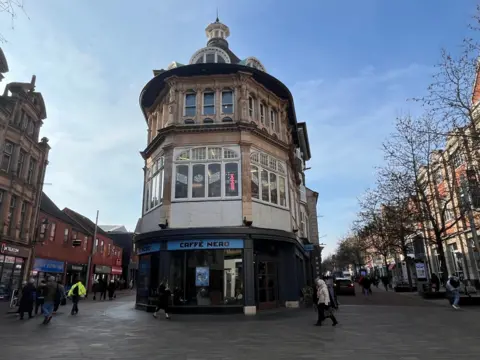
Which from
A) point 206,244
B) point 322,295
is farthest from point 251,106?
point 322,295

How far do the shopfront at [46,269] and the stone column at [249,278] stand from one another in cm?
2093

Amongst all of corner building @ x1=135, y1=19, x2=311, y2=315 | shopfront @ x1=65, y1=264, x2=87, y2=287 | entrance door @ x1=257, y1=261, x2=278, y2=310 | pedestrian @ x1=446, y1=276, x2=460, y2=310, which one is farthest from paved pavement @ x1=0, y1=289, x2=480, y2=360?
shopfront @ x1=65, y1=264, x2=87, y2=287

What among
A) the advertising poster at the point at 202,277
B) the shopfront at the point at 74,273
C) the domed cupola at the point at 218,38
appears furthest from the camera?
the shopfront at the point at 74,273

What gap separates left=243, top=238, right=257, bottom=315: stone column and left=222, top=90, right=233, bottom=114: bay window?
736 cm

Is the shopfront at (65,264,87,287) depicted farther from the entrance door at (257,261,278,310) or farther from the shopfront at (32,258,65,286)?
the entrance door at (257,261,278,310)

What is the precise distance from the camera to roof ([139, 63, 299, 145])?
19.2 metres

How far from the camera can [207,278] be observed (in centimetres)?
1644

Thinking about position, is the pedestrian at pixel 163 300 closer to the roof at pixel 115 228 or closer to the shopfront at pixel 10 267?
the shopfront at pixel 10 267

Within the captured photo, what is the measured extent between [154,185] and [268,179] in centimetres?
656

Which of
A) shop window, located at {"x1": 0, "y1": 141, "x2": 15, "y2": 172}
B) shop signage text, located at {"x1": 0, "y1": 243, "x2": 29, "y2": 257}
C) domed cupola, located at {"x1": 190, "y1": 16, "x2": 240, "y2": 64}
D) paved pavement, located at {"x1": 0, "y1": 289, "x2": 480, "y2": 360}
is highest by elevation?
domed cupola, located at {"x1": 190, "y1": 16, "x2": 240, "y2": 64}

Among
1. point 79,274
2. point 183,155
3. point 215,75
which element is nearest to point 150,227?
point 183,155

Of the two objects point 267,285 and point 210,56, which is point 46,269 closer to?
point 267,285

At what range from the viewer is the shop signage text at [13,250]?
2338 cm

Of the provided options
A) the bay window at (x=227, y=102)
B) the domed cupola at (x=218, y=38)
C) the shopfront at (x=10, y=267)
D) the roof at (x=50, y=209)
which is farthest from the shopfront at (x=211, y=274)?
the roof at (x=50, y=209)
